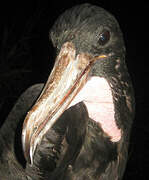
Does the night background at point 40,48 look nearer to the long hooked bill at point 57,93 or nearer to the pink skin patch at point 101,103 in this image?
the pink skin patch at point 101,103

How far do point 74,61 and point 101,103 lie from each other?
0.96ft

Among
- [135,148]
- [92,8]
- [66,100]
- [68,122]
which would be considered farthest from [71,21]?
[135,148]

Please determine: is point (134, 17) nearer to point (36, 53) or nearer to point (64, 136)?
point (36, 53)

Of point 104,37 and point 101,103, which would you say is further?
point 101,103

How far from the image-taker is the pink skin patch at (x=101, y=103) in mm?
1165

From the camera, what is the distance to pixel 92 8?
1115mm

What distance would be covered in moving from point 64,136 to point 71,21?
0.55m

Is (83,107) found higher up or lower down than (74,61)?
lower down

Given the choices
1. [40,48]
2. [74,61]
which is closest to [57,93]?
[74,61]

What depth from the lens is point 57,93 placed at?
3.08ft

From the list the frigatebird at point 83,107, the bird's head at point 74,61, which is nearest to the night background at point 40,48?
the frigatebird at point 83,107

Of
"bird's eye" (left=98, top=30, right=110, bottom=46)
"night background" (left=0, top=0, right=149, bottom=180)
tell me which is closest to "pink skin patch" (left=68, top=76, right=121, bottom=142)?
"bird's eye" (left=98, top=30, right=110, bottom=46)

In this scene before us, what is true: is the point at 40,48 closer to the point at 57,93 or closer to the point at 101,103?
the point at 101,103

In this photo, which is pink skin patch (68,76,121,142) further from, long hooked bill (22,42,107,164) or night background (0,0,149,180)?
night background (0,0,149,180)
